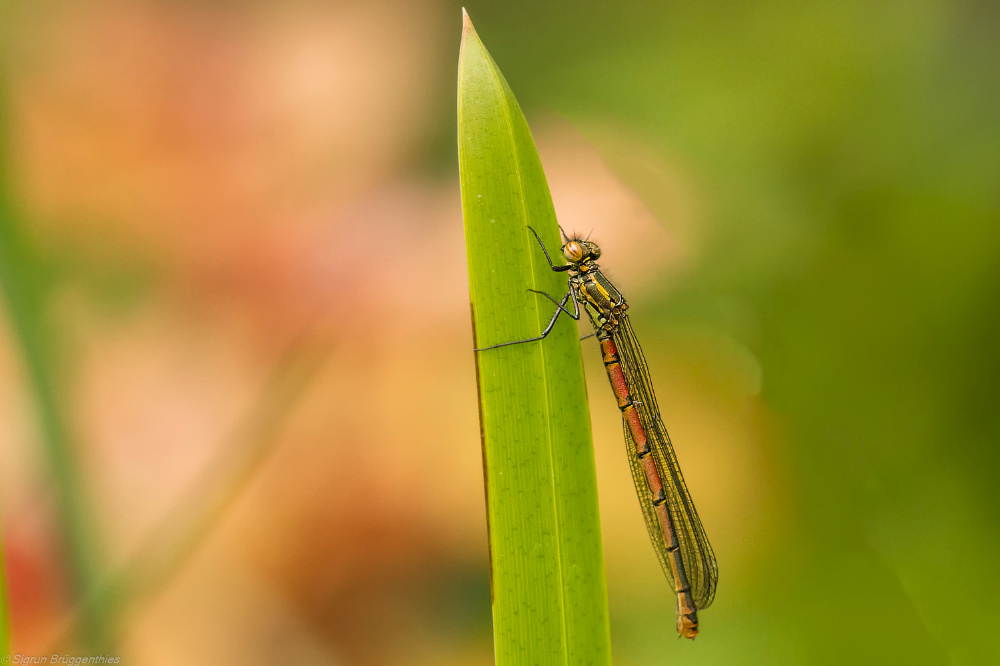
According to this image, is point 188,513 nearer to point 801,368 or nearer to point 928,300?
point 801,368

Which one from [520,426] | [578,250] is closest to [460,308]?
[578,250]

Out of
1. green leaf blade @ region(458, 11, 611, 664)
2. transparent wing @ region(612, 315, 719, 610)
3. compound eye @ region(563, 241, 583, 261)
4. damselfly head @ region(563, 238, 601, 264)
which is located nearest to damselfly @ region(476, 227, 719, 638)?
transparent wing @ region(612, 315, 719, 610)

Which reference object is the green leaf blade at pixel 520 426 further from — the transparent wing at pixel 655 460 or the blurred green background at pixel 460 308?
the blurred green background at pixel 460 308

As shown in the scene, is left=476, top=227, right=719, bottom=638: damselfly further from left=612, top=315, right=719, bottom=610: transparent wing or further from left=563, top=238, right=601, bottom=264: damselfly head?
left=563, top=238, right=601, bottom=264: damselfly head

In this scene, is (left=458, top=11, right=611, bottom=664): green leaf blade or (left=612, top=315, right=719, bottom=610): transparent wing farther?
(left=612, top=315, right=719, bottom=610): transparent wing

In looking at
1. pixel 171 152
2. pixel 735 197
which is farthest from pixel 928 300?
pixel 171 152

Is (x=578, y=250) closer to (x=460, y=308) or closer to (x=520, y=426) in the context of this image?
(x=520, y=426)
